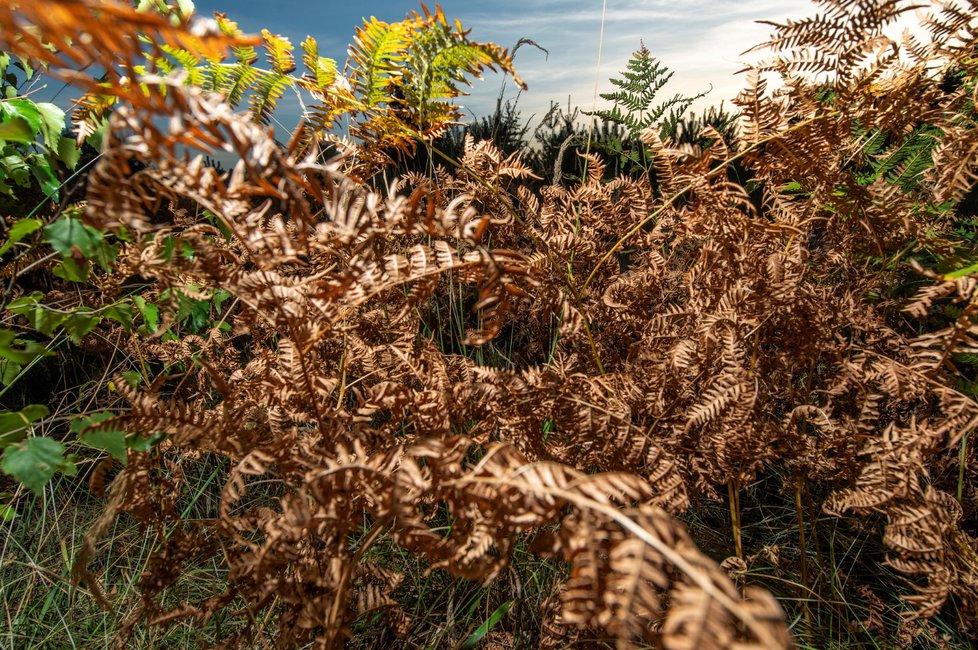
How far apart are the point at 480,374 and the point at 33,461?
779 mm

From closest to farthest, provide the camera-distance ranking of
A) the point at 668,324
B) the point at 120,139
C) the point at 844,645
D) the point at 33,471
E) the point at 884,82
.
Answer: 1. the point at 120,139
2. the point at 33,471
3. the point at 884,82
4. the point at 844,645
5. the point at 668,324

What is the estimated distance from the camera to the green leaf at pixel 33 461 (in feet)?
3.30

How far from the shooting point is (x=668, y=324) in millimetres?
1626

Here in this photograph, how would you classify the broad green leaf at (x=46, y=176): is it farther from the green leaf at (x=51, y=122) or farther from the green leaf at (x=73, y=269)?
the green leaf at (x=73, y=269)

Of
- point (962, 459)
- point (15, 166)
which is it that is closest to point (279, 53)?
point (15, 166)

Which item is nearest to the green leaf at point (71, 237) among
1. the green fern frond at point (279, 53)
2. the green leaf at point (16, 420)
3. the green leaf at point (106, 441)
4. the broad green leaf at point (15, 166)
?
the green leaf at point (106, 441)

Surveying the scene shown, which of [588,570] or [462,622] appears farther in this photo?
[462,622]

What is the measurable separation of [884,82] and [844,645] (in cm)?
134

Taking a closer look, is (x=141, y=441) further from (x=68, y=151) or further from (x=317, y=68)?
(x=68, y=151)

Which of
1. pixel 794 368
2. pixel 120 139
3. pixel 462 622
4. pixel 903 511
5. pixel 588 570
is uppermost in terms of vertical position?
pixel 120 139

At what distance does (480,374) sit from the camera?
1.23 meters

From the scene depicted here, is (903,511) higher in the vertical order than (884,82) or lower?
lower

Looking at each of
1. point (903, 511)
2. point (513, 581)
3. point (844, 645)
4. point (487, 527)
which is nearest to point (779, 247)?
point (903, 511)

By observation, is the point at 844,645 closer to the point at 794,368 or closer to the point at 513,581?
the point at 794,368
